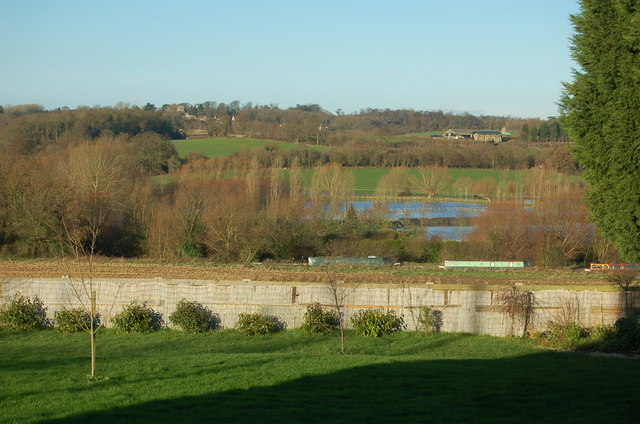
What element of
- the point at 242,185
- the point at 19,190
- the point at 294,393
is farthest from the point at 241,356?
the point at 242,185

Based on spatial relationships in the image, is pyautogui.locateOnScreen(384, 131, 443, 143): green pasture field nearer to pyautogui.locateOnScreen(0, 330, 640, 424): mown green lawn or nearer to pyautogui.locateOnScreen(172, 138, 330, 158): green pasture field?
pyautogui.locateOnScreen(172, 138, 330, 158): green pasture field

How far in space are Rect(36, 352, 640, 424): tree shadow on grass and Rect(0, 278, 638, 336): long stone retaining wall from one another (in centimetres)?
536

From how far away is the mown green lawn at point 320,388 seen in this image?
8852 mm

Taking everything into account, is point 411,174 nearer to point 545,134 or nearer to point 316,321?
point 545,134

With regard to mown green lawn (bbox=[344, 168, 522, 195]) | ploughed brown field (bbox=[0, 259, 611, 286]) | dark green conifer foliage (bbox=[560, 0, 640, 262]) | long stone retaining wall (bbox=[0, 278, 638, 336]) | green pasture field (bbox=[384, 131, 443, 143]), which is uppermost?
green pasture field (bbox=[384, 131, 443, 143])

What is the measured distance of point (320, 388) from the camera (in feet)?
34.0

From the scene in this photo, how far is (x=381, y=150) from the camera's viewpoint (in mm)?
99250

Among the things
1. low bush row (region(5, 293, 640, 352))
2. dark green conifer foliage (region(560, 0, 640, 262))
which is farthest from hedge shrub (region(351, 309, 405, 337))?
dark green conifer foliage (region(560, 0, 640, 262))

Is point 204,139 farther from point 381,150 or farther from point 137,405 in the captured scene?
point 137,405

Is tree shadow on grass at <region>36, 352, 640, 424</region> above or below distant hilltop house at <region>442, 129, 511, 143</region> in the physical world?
below

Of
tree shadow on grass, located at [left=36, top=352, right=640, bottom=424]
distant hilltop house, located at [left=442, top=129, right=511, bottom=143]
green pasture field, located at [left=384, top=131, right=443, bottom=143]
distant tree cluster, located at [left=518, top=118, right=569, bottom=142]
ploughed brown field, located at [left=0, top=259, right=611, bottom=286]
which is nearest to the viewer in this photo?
tree shadow on grass, located at [left=36, top=352, right=640, bottom=424]

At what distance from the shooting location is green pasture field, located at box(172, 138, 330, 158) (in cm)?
8869

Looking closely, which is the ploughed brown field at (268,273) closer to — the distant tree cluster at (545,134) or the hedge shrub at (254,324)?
the hedge shrub at (254,324)

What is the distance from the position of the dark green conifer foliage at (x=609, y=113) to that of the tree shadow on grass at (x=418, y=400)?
10.5 feet
